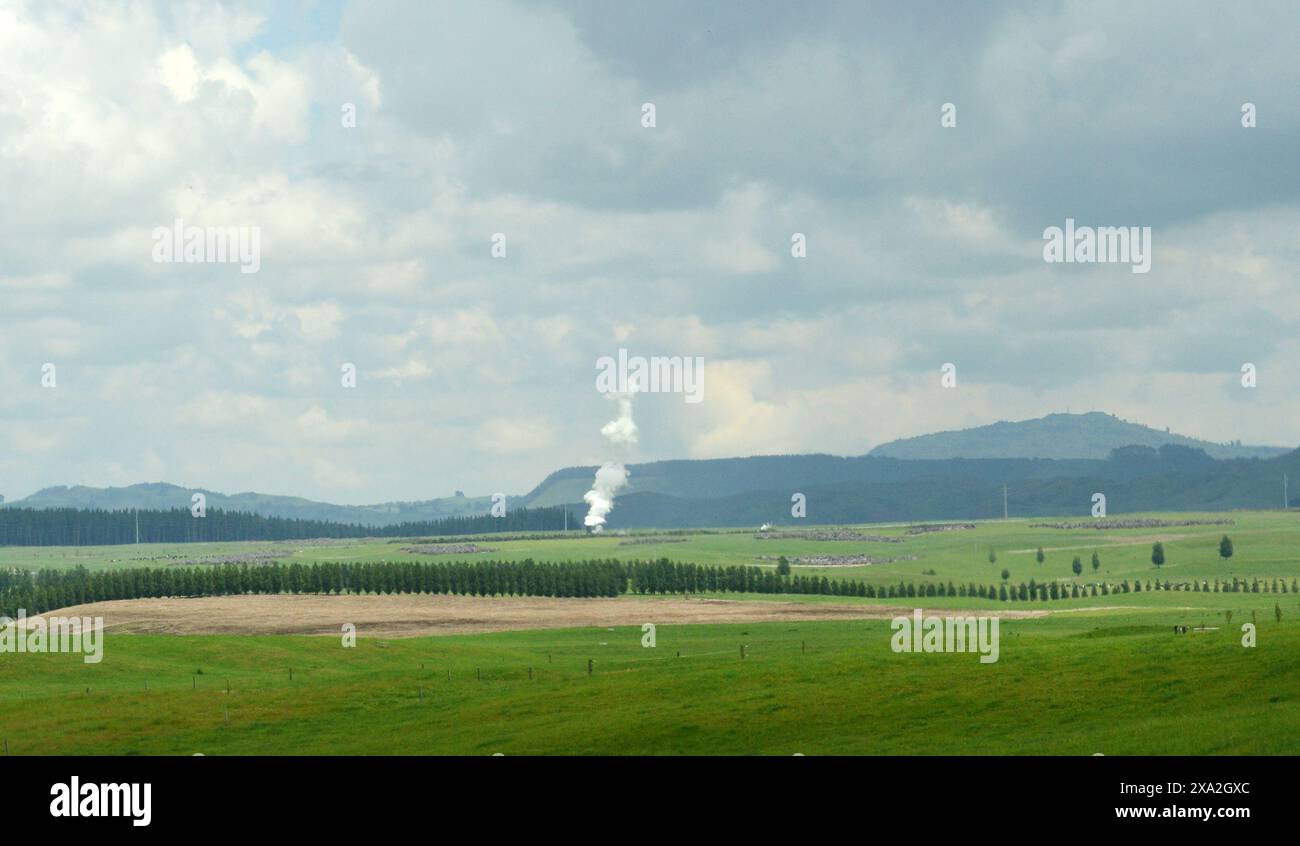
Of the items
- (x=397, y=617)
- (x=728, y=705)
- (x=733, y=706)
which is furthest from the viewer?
(x=397, y=617)

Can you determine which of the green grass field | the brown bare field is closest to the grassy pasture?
the green grass field

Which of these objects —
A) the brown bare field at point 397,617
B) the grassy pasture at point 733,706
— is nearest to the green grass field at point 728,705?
the grassy pasture at point 733,706

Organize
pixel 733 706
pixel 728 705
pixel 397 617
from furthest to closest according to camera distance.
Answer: pixel 397 617 < pixel 728 705 < pixel 733 706

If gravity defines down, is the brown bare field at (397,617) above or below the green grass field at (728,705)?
below

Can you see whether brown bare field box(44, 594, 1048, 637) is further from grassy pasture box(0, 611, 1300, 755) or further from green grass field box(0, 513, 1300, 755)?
grassy pasture box(0, 611, 1300, 755)

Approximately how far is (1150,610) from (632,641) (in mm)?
74819

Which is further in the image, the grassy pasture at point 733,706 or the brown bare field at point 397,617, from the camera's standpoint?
the brown bare field at point 397,617

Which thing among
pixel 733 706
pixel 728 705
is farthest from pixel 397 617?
pixel 733 706

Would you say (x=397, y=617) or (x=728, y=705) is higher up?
(x=728, y=705)

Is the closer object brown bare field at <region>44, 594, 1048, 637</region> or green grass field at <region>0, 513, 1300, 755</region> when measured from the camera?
green grass field at <region>0, 513, 1300, 755</region>

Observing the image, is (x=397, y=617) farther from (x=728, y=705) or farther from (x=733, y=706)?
(x=733, y=706)

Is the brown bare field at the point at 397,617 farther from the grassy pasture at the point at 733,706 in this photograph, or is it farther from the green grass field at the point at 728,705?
the grassy pasture at the point at 733,706

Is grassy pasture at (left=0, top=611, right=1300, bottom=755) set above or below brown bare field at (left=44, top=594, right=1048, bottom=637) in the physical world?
above
